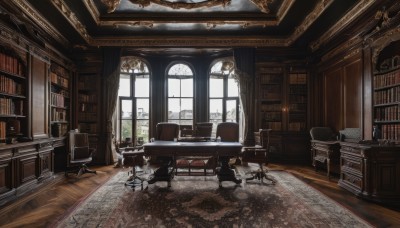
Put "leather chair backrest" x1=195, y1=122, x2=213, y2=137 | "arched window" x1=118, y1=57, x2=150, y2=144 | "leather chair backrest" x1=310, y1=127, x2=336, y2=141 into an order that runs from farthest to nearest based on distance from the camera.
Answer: "arched window" x1=118, y1=57, x2=150, y2=144, "leather chair backrest" x1=310, y1=127, x2=336, y2=141, "leather chair backrest" x1=195, y1=122, x2=213, y2=137

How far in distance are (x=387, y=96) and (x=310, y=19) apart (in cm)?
228

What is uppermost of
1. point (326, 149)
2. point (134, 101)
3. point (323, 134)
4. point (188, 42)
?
point (188, 42)

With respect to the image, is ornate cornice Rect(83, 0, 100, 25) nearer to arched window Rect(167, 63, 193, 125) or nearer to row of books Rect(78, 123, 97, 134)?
arched window Rect(167, 63, 193, 125)

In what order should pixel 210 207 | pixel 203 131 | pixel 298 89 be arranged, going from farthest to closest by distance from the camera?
pixel 298 89, pixel 203 131, pixel 210 207

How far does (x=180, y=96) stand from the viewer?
7797mm

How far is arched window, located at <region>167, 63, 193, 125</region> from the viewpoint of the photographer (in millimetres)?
7777

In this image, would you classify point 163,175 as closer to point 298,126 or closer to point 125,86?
point 125,86

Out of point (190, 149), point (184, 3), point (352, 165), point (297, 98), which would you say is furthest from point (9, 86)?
point (297, 98)

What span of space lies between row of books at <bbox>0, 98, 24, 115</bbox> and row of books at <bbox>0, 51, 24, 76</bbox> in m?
0.50

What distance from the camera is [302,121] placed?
705cm

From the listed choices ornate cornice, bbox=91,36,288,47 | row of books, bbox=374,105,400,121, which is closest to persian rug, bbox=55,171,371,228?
row of books, bbox=374,105,400,121

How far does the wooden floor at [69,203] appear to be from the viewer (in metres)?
3.02

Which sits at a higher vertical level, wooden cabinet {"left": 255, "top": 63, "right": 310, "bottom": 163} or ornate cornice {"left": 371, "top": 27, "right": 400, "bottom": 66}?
ornate cornice {"left": 371, "top": 27, "right": 400, "bottom": 66}

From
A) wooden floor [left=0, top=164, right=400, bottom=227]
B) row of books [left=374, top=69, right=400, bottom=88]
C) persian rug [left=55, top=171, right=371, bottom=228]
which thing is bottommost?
wooden floor [left=0, top=164, right=400, bottom=227]
